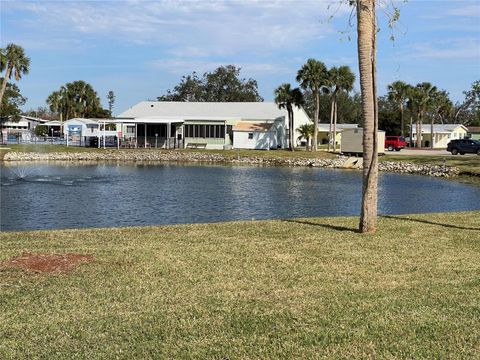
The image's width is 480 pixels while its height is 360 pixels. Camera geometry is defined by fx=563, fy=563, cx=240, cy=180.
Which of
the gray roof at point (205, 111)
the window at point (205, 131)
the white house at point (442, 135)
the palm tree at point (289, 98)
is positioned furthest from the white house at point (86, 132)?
the white house at point (442, 135)

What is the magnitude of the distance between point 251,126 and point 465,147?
78.3ft

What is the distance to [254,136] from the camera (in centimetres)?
6612

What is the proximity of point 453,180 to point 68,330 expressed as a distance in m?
38.0

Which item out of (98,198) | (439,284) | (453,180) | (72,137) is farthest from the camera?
(72,137)

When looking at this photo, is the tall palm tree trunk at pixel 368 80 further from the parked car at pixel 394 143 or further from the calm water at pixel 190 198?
the parked car at pixel 394 143

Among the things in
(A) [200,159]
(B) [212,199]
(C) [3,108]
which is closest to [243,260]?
(B) [212,199]

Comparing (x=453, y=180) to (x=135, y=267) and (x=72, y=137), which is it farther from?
(x=72, y=137)

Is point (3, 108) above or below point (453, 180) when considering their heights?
above

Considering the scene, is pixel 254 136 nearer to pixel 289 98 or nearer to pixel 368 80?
pixel 289 98

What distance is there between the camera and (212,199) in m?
25.4

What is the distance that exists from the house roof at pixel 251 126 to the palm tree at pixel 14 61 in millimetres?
24523

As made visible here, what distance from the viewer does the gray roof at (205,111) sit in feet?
228

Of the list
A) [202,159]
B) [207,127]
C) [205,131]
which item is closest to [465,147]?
[202,159]

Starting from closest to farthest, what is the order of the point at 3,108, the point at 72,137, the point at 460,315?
the point at 460,315 < the point at 72,137 < the point at 3,108
